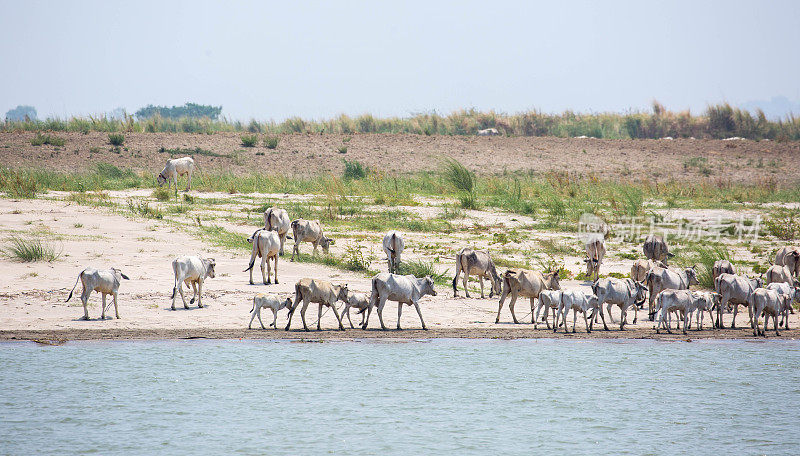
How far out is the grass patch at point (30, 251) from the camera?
16047 millimetres

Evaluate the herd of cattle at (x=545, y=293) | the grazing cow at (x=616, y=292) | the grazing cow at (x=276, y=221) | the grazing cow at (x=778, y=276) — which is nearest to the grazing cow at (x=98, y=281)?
the herd of cattle at (x=545, y=293)

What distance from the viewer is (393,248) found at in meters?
16.8

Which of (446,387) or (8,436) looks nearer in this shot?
(8,436)

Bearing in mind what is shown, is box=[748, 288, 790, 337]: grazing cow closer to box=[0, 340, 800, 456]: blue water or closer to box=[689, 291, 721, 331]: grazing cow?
box=[0, 340, 800, 456]: blue water

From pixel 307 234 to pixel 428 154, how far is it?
72.2 ft

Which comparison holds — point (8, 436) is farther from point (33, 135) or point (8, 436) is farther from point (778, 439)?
point (33, 135)

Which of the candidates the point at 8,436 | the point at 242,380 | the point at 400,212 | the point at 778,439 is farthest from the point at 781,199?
the point at 8,436

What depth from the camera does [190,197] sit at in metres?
26.5

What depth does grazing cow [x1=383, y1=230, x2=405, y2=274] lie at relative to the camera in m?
16.7

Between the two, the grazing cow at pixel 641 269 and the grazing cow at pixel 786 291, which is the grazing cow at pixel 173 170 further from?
the grazing cow at pixel 786 291

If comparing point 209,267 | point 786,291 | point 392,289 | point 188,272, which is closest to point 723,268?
point 786,291

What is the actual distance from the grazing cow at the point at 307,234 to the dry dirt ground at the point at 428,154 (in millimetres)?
17429

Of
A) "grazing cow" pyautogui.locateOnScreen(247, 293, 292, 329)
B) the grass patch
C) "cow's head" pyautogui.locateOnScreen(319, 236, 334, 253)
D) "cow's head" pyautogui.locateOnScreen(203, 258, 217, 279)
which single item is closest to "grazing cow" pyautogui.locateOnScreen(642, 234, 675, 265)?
"cow's head" pyautogui.locateOnScreen(319, 236, 334, 253)

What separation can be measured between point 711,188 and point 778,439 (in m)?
24.9
